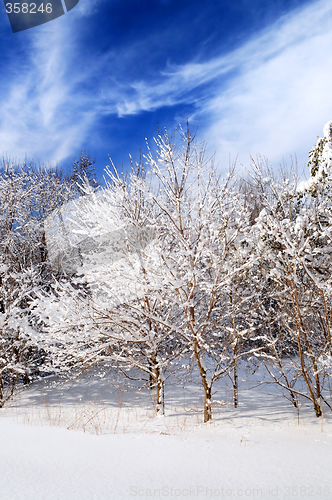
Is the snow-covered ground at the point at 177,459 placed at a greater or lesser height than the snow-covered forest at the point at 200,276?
lesser

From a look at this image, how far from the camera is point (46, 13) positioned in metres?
4.34

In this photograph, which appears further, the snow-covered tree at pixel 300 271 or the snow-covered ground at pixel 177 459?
the snow-covered tree at pixel 300 271

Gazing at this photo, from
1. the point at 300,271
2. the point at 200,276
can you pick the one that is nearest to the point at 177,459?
the point at 200,276

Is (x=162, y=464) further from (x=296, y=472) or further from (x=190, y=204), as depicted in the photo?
(x=190, y=204)

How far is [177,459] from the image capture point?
2.96 m

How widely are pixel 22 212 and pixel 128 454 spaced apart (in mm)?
9890

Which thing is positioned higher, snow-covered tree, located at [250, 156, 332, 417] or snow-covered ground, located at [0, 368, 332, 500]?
snow-covered tree, located at [250, 156, 332, 417]

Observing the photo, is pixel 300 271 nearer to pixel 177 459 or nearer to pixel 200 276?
pixel 200 276

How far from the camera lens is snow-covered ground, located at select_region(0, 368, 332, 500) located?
2.20 m

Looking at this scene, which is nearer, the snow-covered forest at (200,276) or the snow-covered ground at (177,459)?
the snow-covered ground at (177,459)

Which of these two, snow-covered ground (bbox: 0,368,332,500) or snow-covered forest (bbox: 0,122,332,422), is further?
snow-covered forest (bbox: 0,122,332,422)

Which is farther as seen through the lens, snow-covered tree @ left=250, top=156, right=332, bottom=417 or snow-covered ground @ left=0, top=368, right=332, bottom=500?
snow-covered tree @ left=250, top=156, right=332, bottom=417

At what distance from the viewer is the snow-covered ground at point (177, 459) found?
86.7 inches

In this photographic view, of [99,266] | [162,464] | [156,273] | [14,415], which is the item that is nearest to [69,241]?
[99,266]
